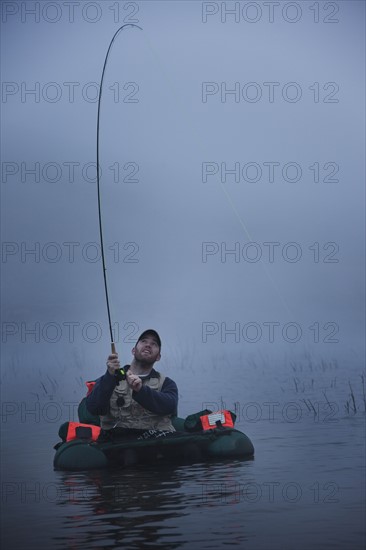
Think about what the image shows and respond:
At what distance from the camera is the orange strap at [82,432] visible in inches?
454

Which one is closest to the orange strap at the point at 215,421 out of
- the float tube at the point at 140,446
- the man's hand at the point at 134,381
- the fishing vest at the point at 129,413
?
the float tube at the point at 140,446

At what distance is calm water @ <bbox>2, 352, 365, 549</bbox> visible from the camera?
7805 millimetres

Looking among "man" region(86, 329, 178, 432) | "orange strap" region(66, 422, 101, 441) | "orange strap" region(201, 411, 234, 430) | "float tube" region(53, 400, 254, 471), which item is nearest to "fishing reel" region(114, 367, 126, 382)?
"man" region(86, 329, 178, 432)

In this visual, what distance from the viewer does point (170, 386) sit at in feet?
37.7

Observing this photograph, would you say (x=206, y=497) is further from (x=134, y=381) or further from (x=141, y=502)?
(x=134, y=381)

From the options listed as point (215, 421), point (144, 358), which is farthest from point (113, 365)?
point (215, 421)

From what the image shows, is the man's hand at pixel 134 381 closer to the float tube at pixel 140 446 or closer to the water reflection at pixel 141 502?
the float tube at pixel 140 446

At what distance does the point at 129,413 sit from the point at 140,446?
404 millimetres

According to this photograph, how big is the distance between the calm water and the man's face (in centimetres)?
99

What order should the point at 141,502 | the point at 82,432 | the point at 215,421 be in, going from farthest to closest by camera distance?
the point at 215,421
the point at 82,432
the point at 141,502

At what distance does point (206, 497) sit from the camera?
9336 mm

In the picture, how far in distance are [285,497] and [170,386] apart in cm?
230

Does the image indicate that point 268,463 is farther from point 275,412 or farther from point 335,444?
point 275,412

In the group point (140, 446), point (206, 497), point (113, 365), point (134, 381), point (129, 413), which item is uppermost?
point (113, 365)
